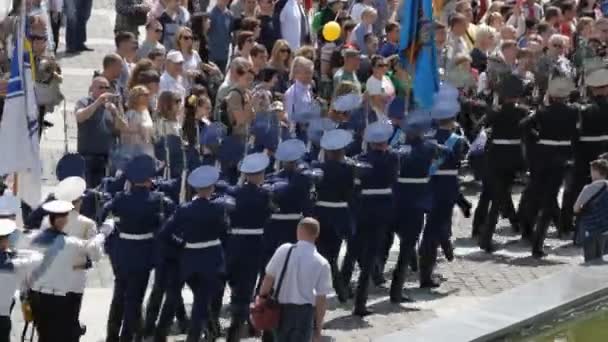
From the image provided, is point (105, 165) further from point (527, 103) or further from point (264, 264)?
point (527, 103)

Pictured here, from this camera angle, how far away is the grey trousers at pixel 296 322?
14656mm

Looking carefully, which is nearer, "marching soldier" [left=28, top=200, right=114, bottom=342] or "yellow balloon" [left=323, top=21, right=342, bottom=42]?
"marching soldier" [left=28, top=200, right=114, bottom=342]

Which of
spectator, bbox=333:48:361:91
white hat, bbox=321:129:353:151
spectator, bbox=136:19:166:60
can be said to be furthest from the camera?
spectator, bbox=136:19:166:60

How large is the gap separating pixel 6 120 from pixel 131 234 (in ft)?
6.78

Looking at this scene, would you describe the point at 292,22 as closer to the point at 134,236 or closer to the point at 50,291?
the point at 134,236

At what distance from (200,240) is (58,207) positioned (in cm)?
135

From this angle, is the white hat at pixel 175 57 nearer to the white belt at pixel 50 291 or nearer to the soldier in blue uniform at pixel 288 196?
the soldier in blue uniform at pixel 288 196

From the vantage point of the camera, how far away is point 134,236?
15.6m

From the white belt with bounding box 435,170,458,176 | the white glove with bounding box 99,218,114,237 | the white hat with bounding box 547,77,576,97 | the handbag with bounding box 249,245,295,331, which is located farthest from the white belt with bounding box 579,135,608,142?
the white glove with bounding box 99,218,114,237

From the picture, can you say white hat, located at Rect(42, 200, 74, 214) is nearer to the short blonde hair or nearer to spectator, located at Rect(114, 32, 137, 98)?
the short blonde hair

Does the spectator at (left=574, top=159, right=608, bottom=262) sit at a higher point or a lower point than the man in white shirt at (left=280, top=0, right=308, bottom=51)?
lower

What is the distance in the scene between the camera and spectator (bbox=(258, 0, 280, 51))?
76.6 feet

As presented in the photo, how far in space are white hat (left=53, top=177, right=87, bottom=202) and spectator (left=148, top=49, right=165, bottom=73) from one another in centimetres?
442

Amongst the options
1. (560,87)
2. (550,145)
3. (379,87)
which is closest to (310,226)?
(379,87)
